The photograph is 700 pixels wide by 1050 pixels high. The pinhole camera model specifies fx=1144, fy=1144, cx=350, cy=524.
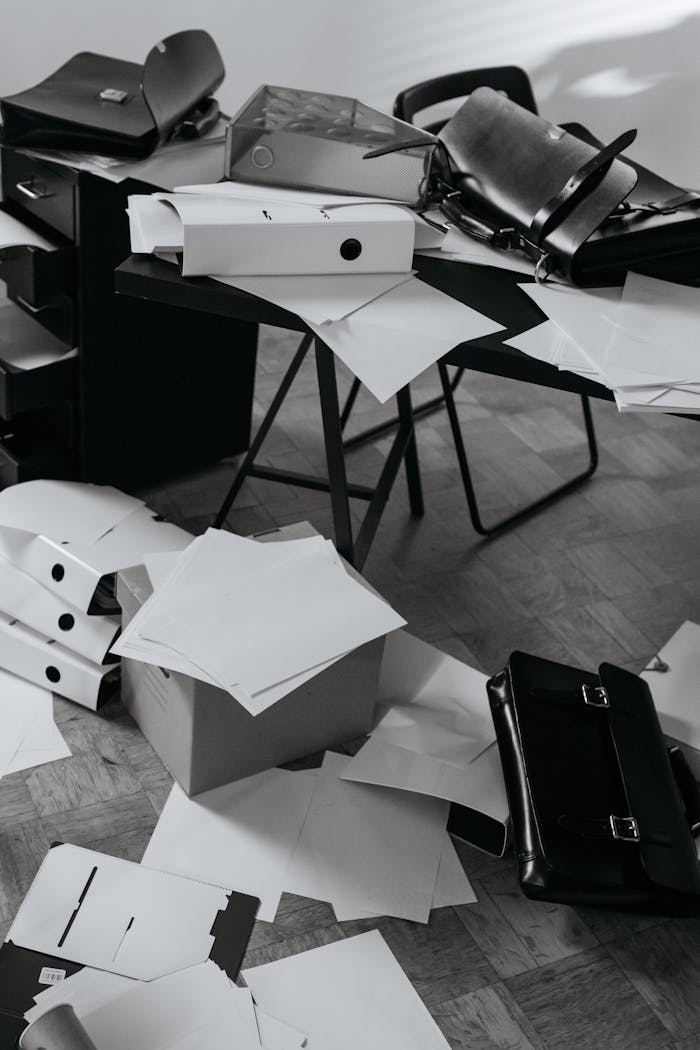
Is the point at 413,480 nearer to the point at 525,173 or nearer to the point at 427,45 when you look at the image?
A: the point at 525,173

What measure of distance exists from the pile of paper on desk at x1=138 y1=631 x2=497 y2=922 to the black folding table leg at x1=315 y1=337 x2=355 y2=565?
1.12 ft

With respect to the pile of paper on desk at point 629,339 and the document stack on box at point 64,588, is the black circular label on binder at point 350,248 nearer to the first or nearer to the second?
the pile of paper on desk at point 629,339

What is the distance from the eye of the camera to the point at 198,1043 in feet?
5.04

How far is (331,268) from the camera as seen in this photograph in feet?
6.48

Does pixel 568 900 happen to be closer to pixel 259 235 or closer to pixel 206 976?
pixel 206 976

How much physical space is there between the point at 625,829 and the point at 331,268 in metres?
1.04

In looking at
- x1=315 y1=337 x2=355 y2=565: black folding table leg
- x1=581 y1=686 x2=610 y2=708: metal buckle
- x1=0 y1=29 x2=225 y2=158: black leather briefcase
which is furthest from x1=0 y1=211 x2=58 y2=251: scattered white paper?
x1=581 y1=686 x2=610 y2=708: metal buckle

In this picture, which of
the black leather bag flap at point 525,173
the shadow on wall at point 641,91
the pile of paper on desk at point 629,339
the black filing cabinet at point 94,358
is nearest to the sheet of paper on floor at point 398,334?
the pile of paper on desk at point 629,339

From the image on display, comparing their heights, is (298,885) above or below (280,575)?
below

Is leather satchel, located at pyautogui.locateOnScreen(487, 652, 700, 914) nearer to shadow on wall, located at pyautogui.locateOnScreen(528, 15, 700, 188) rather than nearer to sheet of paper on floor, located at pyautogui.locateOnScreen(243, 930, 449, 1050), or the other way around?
sheet of paper on floor, located at pyautogui.locateOnScreen(243, 930, 449, 1050)

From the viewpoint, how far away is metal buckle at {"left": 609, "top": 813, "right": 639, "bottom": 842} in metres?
1.75

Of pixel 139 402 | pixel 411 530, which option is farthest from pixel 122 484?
pixel 411 530

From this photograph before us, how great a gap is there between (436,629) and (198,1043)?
108 cm

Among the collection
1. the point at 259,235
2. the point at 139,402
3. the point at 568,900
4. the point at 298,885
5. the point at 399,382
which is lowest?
the point at 298,885
